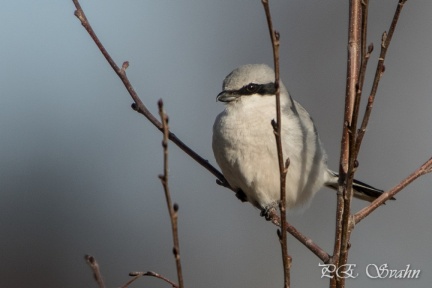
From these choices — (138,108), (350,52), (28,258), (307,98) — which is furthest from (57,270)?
(350,52)

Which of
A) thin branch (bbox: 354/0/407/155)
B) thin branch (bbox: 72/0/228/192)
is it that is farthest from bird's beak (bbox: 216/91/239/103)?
thin branch (bbox: 354/0/407/155)

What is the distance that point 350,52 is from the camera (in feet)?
8.07

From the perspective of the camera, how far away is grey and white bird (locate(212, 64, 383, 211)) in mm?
3191

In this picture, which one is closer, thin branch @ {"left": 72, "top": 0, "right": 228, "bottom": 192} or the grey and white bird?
thin branch @ {"left": 72, "top": 0, "right": 228, "bottom": 192}

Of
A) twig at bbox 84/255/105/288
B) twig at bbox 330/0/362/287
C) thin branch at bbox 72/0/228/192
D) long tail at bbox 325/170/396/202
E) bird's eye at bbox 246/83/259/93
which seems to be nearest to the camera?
twig at bbox 84/255/105/288

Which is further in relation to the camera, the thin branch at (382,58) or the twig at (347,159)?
the twig at (347,159)

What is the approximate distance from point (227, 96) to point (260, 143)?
0.28m

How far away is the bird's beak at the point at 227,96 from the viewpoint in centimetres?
329

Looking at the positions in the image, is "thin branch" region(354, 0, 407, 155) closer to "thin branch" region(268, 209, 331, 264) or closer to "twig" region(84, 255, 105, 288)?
"thin branch" region(268, 209, 331, 264)

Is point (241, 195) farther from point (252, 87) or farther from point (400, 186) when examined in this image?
point (400, 186)

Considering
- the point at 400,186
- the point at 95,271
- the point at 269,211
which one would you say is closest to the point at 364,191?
the point at 269,211

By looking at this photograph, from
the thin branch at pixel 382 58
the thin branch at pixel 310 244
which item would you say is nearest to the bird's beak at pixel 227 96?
the thin branch at pixel 310 244

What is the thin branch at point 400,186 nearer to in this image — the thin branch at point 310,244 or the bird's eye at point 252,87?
the thin branch at point 310,244

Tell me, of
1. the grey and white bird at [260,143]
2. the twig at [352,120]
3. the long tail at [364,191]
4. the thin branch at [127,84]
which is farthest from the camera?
the long tail at [364,191]
